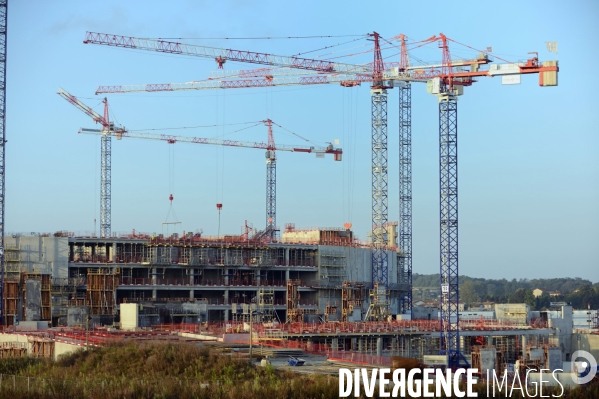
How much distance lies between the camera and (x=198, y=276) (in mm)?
124250

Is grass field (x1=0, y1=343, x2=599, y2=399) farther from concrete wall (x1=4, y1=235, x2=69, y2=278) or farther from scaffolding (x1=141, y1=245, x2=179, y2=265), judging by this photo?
scaffolding (x1=141, y1=245, x2=179, y2=265)

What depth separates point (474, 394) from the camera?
47.0 meters

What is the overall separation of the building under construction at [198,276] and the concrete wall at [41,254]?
0.11 metres

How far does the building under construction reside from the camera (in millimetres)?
109125

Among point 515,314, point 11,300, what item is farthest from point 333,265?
point 11,300

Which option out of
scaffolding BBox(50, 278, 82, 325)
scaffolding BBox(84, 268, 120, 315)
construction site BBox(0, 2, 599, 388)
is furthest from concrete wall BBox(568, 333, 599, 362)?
scaffolding BBox(50, 278, 82, 325)

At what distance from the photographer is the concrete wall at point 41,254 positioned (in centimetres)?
11431

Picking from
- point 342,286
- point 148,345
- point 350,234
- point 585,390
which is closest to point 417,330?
point 342,286

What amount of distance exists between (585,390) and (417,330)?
5631cm

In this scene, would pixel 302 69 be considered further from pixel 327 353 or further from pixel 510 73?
pixel 327 353

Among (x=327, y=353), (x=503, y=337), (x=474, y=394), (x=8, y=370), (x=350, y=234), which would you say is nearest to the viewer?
(x=474, y=394)

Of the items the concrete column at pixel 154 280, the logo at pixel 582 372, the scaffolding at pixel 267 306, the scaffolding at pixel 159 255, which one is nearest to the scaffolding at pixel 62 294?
the scaffolding at pixel 159 255

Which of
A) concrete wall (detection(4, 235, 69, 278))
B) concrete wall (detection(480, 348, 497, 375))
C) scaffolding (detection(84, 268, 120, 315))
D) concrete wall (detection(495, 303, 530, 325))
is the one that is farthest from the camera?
concrete wall (detection(495, 303, 530, 325))

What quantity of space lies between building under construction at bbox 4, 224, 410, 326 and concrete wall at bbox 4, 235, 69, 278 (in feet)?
0.37
